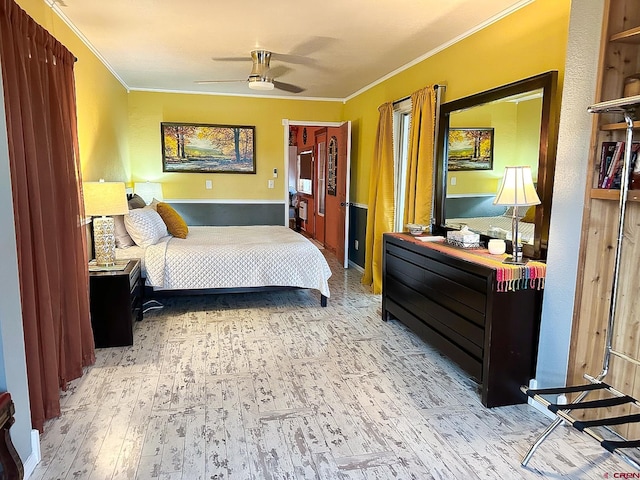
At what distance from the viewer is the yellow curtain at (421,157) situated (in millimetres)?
3789

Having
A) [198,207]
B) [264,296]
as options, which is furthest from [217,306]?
[198,207]

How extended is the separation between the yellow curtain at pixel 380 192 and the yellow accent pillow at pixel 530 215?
6.65ft

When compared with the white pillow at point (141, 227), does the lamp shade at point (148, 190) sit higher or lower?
higher

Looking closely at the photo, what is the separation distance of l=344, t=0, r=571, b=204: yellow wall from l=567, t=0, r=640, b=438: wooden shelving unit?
0.50 m

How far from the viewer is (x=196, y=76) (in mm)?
4945

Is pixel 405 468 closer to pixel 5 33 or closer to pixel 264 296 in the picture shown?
pixel 5 33

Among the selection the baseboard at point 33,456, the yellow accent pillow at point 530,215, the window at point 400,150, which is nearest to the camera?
the baseboard at point 33,456

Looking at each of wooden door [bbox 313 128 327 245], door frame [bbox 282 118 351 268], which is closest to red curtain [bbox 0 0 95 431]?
door frame [bbox 282 118 351 268]

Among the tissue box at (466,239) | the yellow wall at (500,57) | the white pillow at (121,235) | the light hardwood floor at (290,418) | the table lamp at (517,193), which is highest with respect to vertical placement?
the yellow wall at (500,57)

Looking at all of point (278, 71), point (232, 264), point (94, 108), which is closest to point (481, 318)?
point (232, 264)

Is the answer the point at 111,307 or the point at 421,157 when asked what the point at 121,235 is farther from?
the point at 421,157

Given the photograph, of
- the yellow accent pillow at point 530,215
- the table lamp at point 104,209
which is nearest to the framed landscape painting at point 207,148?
the table lamp at point 104,209

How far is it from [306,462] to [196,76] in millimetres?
4386

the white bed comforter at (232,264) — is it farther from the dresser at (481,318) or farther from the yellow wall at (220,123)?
the yellow wall at (220,123)
